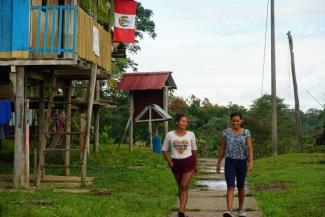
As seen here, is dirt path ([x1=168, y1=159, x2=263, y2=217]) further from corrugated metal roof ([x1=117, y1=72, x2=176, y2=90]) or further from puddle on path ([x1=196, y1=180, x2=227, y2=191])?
corrugated metal roof ([x1=117, y1=72, x2=176, y2=90])

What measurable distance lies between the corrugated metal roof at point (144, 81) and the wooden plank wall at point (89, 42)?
441 inches

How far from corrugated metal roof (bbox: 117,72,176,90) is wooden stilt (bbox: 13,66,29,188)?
49.8 feet

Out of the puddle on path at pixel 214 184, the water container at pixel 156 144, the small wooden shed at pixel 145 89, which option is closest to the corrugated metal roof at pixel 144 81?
the small wooden shed at pixel 145 89

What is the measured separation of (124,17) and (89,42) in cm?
Answer: 366

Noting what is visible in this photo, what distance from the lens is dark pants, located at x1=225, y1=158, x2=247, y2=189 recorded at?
29.3ft

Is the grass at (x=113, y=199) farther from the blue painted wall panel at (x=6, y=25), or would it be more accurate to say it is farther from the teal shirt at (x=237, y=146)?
the blue painted wall panel at (x=6, y=25)

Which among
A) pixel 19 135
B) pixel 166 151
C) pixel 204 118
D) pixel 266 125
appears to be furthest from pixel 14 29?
pixel 204 118

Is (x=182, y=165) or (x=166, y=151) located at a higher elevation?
(x=166, y=151)

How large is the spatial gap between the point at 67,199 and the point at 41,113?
5.60 m

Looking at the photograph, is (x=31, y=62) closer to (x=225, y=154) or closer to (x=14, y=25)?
(x=14, y=25)

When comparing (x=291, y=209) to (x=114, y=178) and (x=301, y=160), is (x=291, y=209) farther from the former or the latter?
(x=301, y=160)

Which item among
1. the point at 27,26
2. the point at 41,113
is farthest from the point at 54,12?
the point at 41,113

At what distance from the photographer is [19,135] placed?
13086mm

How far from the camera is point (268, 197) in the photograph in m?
11.7
